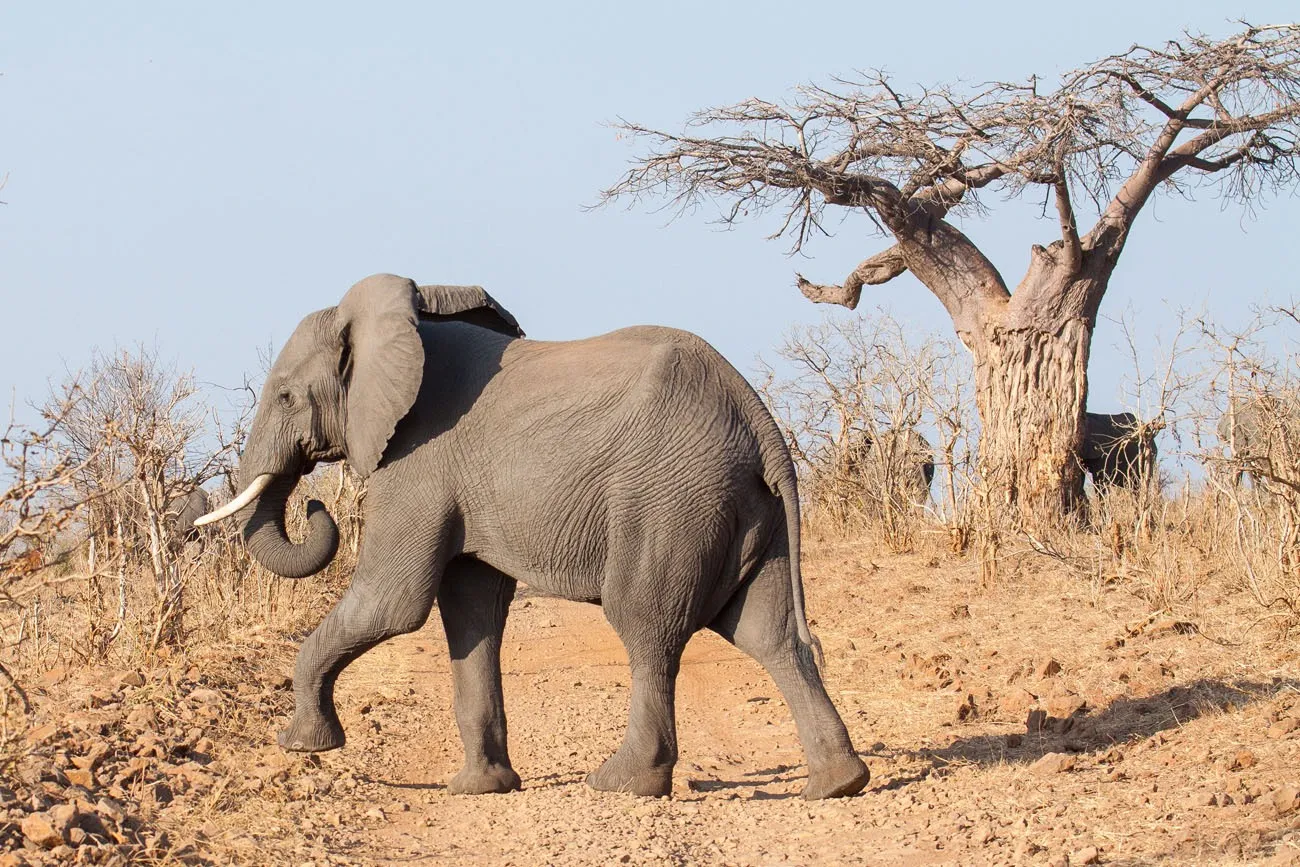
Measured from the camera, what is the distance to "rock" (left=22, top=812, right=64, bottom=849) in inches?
200

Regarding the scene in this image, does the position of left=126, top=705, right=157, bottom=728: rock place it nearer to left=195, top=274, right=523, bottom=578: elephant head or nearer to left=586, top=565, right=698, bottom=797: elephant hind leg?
left=195, top=274, right=523, bottom=578: elephant head

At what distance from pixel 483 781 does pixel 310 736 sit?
0.79 meters

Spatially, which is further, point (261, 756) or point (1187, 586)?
point (1187, 586)

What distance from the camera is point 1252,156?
1469 cm

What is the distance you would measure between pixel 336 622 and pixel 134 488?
445 cm

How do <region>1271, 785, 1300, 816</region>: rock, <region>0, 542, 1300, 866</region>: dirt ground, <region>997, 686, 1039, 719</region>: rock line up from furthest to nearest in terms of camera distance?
1. <region>997, 686, 1039, 719</region>: rock
2. <region>0, 542, 1300, 866</region>: dirt ground
3. <region>1271, 785, 1300, 816</region>: rock

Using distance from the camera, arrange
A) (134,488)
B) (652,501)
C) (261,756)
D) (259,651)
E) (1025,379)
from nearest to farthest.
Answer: (652,501)
(261,756)
(259,651)
(134,488)
(1025,379)

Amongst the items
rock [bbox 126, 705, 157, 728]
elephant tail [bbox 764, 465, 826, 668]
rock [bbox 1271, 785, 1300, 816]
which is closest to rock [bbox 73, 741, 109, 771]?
rock [bbox 126, 705, 157, 728]

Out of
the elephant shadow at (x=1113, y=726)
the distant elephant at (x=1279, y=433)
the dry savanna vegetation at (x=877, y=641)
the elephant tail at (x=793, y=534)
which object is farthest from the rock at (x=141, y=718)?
the distant elephant at (x=1279, y=433)

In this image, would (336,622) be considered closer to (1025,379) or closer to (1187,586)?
(1187,586)

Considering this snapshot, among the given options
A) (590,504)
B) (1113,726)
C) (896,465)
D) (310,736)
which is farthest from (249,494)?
(896,465)

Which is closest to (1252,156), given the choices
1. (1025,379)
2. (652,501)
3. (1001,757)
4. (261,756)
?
(1025,379)

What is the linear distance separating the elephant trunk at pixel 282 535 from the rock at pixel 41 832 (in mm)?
1948

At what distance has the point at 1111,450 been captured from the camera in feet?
48.2
